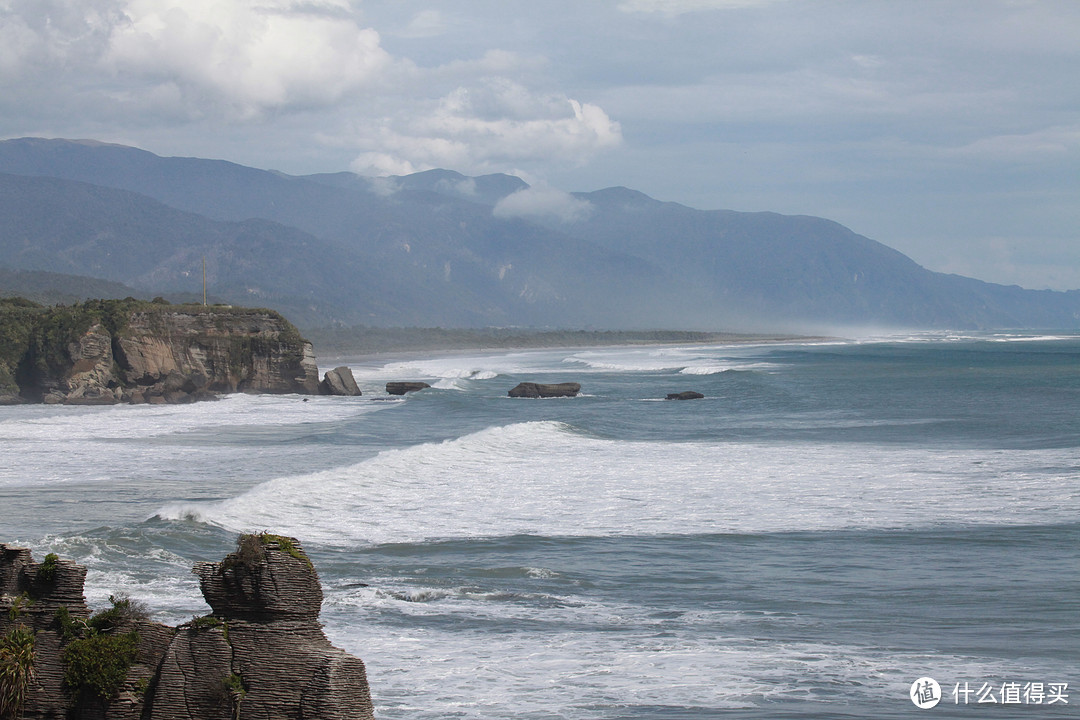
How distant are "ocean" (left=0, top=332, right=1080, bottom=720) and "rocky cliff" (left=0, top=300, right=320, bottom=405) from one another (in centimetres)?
1611

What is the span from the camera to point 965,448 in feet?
112

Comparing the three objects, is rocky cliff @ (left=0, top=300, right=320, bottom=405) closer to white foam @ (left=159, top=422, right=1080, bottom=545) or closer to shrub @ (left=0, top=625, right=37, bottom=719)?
white foam @ (left=159, top=422, right=1080, bottom=545)

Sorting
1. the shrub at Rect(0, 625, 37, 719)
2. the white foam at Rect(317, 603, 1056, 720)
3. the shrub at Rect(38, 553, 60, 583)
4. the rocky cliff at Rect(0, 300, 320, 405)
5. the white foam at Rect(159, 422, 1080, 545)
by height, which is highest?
the rocky cliff at Rect(0, 300, 320, 405)

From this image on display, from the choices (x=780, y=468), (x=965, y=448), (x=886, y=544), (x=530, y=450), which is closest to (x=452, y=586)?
(x=886, y=544)

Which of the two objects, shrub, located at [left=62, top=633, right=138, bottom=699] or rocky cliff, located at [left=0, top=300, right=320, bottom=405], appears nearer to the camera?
shrub, located at [left=62, top=633, right=138, bottom=699]

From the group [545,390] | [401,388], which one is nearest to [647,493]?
[545,390]

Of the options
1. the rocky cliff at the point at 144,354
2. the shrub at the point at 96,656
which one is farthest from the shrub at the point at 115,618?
the rocky cliff at the point at 144,354

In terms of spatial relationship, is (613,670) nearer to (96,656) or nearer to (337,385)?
(96,656)

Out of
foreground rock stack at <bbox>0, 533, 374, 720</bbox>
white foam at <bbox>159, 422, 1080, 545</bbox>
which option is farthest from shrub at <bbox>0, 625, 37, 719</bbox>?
white foam at <bbox>159, 422, 1080, 545</bbox>

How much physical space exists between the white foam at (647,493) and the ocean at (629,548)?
13 centimetres

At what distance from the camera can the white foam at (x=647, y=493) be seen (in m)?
21.6

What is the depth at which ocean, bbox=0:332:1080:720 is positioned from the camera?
1233cm

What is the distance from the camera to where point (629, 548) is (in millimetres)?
19594

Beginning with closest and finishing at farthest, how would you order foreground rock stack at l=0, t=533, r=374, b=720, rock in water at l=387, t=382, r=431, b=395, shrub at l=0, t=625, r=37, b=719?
foreground rock stack at l=0, t=533, r=374, b=720 < shrub at l=0, t=625, r=37, b=719 < rock in water at l=387, t=382, r=431, b=395
